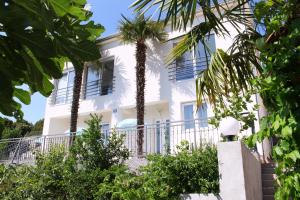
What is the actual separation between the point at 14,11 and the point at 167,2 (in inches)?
187

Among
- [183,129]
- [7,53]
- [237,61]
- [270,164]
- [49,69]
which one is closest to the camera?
[7,53]

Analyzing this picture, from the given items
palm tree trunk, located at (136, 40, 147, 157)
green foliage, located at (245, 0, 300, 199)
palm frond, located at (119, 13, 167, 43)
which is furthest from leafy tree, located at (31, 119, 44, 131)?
green foliage, located at (245, 0, 300, 199)

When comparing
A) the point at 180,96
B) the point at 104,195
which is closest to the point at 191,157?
the point at 104,195

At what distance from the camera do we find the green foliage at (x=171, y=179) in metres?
7.52

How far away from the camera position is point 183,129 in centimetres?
1231

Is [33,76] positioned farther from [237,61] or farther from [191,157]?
[191,157]

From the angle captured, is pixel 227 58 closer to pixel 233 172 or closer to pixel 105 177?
pixel 233 172

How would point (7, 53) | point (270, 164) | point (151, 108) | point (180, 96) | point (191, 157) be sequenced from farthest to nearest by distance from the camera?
point (151, 108), point (180, 96), point (270, 164), point (191, 157), point (7, 53)

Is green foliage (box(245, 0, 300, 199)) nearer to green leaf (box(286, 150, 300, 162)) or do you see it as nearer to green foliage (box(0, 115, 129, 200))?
green leaf (box(286, 150, 300, 162))

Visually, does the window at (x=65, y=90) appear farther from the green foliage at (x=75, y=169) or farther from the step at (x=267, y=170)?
the step at (x=267, y=170)

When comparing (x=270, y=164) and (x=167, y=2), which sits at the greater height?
(x=167, y=2)

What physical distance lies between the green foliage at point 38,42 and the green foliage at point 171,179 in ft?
20.6

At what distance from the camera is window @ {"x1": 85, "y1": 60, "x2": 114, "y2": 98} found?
904 inches

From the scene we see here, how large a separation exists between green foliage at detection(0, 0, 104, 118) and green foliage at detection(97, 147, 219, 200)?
6264 millimetres
